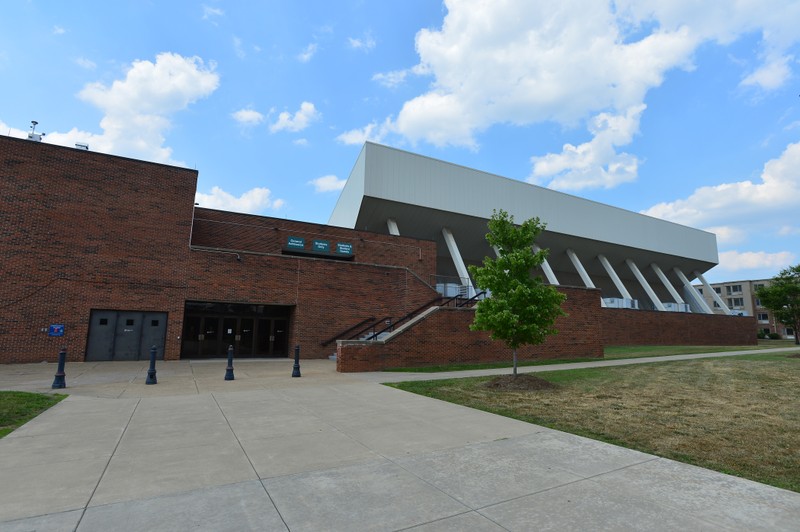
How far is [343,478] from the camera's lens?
4.48 m

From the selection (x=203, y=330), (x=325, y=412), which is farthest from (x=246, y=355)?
(x=325, y=412)

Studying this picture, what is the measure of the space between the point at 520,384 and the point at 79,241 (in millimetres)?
19052

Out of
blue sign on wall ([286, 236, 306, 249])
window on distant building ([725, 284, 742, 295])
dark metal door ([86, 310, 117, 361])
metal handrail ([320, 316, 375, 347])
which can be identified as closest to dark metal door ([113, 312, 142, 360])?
dark metal door ([86, 310, 117, 361])

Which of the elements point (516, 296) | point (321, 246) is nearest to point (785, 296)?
point (516, 296)

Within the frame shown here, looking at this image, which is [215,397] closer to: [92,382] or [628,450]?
[92,382]

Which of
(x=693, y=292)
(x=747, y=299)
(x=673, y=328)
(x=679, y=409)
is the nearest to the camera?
(x=679, y=409)

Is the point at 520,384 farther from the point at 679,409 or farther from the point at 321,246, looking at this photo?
the point at 321,246

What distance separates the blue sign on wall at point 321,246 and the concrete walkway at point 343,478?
17071 mm

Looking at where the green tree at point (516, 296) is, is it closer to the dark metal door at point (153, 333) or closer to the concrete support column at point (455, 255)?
the dark metal door at point (153, 333)

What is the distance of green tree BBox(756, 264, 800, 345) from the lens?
1134 inches

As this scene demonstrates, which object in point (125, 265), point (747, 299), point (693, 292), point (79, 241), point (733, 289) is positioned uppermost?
point (733, 289)

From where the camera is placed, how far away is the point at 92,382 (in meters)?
11.8

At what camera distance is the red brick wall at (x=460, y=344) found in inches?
612

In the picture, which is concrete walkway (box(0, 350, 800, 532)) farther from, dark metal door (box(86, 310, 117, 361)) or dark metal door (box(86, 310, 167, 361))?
dark metal door (box(86, 310, 117, 361))
